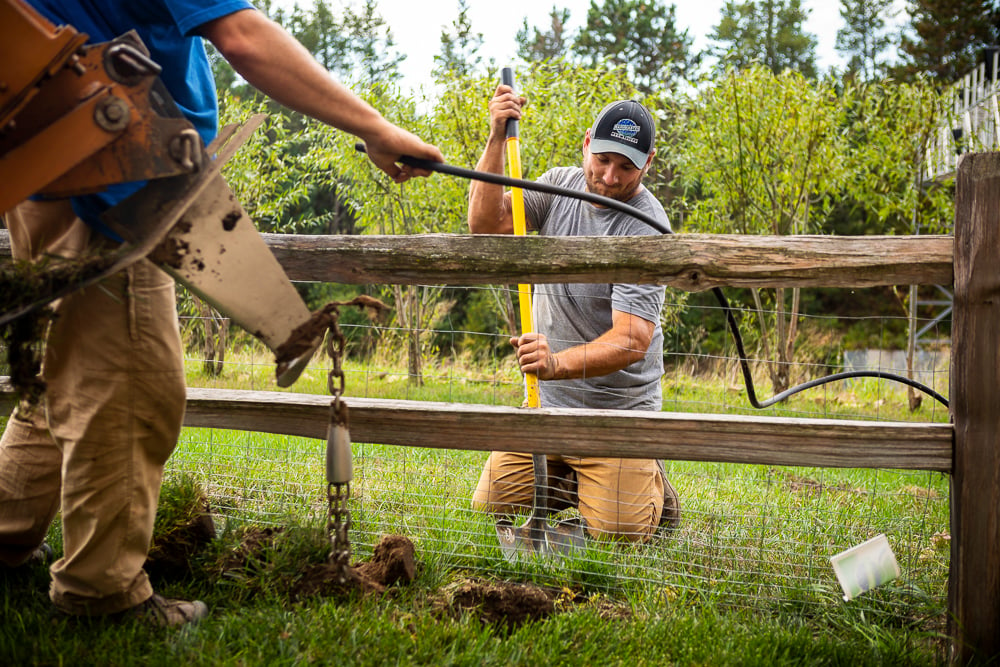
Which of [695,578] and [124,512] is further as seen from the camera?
[695,578]

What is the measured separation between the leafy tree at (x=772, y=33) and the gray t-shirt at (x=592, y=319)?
90.8 feet

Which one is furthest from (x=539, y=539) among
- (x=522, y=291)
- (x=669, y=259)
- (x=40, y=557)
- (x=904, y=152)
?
(x=904, y=152)

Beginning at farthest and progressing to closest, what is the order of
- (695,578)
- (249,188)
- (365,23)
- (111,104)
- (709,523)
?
(365,23)
(249,188)
(709,523)
(695,578)
(111,104)

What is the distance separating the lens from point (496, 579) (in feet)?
8.37

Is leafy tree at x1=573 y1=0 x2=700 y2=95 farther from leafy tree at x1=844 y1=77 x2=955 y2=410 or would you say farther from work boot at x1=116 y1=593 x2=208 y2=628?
work boot at x1=116 y1=593 x2=208 y2=628

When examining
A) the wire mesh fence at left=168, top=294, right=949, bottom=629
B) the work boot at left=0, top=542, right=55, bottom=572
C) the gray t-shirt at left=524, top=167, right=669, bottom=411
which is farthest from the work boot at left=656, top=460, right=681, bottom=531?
the work boot at left=0, top=542, right=55, bottom=572

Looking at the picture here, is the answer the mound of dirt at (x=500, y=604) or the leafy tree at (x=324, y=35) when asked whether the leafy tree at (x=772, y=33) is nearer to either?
the leafy tree at (x=324, y=35)

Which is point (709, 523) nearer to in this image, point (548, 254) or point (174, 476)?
point (548, 254)

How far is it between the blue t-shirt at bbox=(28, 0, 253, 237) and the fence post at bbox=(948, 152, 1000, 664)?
2028mm

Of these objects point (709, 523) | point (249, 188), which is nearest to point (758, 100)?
point (249, 188)

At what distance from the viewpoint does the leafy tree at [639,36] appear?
90.5ft

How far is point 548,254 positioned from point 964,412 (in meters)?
1.30

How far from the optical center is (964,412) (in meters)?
2.27

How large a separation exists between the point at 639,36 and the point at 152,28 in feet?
93.3
